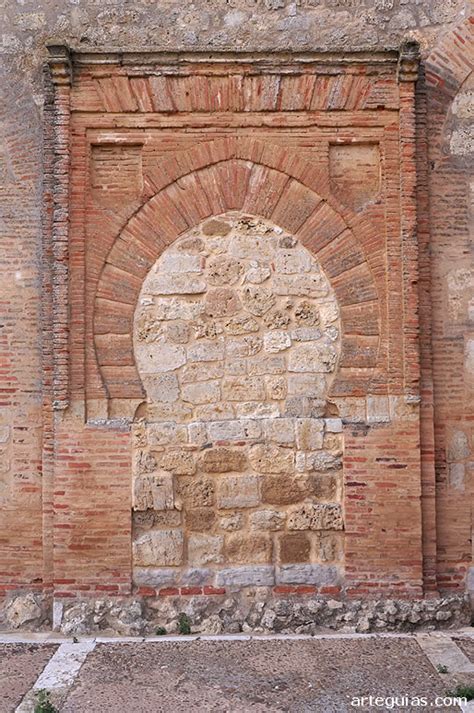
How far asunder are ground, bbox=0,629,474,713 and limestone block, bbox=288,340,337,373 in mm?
2156

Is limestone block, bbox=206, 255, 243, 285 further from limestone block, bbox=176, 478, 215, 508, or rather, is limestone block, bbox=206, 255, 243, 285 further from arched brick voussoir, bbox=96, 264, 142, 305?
limestone block, bbox=176, 478, 215, 508

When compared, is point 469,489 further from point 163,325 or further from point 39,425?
point 39,425

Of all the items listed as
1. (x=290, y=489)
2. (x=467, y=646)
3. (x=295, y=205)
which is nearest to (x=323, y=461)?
(x=290, y=489)

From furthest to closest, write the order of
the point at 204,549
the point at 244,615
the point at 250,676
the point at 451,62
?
the point at 451,62 → the point at 204,549 → the point at 244,615 → the point at 250,676

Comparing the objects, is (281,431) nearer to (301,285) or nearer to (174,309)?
(301,285)

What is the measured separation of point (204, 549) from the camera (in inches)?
231

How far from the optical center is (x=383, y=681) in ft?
15.4

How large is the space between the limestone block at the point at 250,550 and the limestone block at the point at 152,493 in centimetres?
61

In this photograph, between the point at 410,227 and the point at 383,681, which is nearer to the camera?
the point at 383,681

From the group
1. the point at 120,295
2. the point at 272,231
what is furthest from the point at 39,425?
the point at 272,231

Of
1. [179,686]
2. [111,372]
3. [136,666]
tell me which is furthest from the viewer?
[111,372]

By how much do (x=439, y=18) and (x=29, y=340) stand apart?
4607mm

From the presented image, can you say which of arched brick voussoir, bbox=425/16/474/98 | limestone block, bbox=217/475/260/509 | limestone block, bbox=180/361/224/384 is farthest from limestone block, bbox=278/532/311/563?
arched brick voussoir, bbox=425/16/474/98

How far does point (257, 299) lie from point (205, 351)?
2.06 ft
